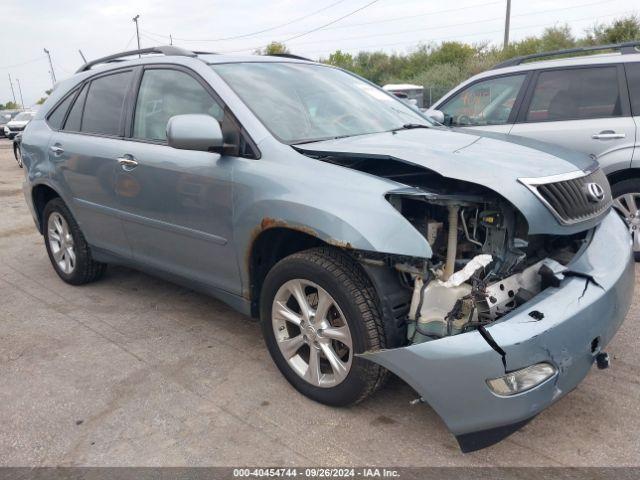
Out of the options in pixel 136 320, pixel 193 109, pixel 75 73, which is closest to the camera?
pixel 193 109

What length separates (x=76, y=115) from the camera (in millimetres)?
4551

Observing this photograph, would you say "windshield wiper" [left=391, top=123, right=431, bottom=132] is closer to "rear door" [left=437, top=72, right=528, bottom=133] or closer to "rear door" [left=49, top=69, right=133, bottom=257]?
"rear door" [left=437, top=72, right=528, bottom=133]

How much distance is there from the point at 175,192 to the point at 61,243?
6.75 feet

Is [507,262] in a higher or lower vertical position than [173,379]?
higher

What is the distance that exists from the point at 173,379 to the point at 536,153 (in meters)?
2.36

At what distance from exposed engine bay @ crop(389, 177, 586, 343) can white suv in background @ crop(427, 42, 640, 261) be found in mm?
2292

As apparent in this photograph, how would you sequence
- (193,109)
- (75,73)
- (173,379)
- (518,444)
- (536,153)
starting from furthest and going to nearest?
1. (75,73)
2. (193,109)
3. (173,379)
4. (536,153)
5. (518,444)

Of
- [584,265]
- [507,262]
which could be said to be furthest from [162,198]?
[584,265]

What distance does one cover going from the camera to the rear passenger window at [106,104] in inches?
160

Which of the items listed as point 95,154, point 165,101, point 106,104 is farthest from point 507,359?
point 106,104

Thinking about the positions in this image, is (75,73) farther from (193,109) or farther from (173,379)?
(173,379)

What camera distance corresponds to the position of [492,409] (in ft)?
7.29

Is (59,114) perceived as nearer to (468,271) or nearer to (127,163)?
(127,163)

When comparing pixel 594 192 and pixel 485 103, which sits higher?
pixel 485 103
